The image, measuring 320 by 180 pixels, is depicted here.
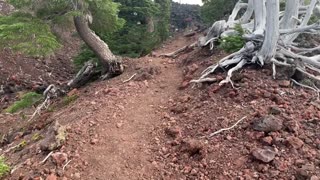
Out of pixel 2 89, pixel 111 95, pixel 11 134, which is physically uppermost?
pixel 111 95

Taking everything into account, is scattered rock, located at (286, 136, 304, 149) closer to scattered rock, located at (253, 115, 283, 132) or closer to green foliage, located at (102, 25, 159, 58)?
scattered rock, located at (253, 115, 283, 132)

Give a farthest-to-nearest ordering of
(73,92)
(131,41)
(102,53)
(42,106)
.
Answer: (131,41)
(102,53)
(73,92)
(42,106)

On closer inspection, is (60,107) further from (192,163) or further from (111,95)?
(192,163)

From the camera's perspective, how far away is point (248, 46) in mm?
6465

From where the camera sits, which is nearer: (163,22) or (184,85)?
(184,85)

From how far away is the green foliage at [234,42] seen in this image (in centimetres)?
716

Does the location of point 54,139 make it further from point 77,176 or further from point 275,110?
point 275,110

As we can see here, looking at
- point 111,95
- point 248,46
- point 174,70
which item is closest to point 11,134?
point 111,95

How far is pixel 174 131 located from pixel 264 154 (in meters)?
1.27

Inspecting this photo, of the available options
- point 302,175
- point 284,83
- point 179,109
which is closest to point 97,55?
point 179,109

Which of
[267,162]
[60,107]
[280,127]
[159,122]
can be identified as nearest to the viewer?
[267,162]

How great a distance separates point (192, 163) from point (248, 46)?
2810 millimetres

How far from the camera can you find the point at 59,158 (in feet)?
14.8

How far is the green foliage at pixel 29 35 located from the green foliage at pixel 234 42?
311 cm
